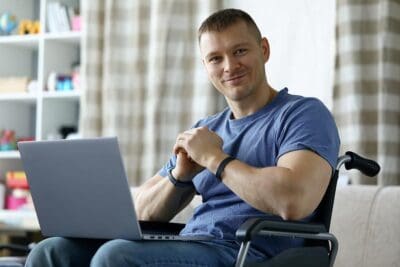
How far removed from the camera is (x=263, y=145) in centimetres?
200

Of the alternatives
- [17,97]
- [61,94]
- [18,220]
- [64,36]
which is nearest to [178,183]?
[18,220]

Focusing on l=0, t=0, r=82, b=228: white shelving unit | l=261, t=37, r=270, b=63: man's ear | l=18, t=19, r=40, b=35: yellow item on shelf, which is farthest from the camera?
l=18, t=19, r=40, b=35: yellow item on shelf

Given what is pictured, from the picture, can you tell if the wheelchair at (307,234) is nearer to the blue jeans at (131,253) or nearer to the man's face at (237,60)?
the blue jeans at (131,253)

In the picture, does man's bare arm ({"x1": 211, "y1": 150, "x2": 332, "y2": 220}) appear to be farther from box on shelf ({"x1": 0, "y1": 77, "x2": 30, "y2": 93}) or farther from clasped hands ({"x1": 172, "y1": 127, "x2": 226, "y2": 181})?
box on shelf ({"x1": 0, "y1": 77, "x2": 30, "y2": 93})

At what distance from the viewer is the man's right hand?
6.79 feet

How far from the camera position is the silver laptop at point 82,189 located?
1.77m

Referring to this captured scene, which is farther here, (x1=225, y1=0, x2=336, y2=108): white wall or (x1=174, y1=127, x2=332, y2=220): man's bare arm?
(x1=225, y1=0, x2=336, y2=108): white wall

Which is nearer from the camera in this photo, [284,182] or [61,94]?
[284,182]

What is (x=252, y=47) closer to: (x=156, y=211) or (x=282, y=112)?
(x=282, y=112)

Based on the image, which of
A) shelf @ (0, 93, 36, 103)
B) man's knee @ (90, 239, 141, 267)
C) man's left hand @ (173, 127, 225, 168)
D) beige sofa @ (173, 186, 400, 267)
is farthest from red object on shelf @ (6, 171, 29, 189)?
man's knee @ (90, 239, 141, 267)

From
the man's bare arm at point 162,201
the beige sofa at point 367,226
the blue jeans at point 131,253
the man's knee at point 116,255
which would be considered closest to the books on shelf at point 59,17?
the beige sofa at point 367,226

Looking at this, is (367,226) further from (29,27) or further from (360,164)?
(29,27)

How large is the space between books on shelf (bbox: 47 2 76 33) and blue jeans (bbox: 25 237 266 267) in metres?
Result: 2.75

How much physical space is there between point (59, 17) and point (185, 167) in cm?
272
